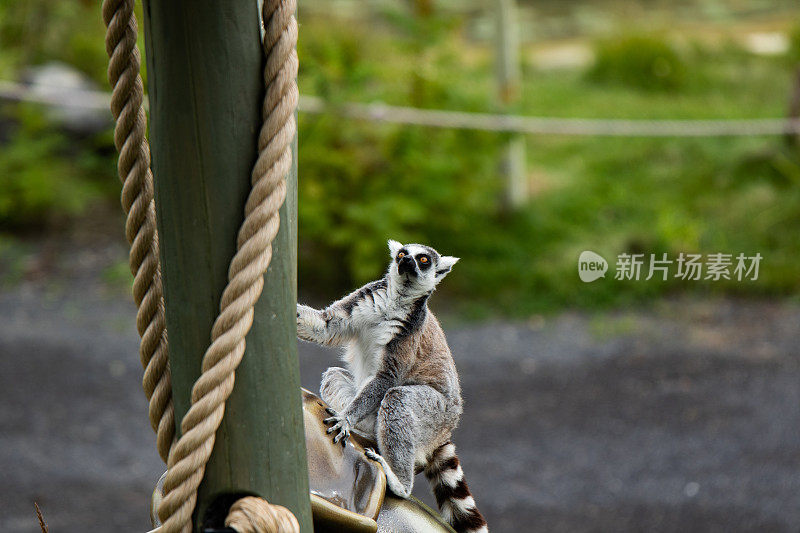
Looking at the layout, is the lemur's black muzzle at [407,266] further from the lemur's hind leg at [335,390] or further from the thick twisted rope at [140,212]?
the thick twisted rope at [140,212]

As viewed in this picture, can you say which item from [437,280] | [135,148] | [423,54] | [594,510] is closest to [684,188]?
[423,54]

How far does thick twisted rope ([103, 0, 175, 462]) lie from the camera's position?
3.52 feet

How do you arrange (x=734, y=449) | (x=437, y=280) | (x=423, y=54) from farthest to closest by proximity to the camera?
(x=423, y=54) → (x=734, y=449) → (x=437, y=280)

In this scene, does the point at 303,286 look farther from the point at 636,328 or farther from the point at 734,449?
the point at 734,449

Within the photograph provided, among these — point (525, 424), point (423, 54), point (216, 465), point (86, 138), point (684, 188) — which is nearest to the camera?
point (216, 465)

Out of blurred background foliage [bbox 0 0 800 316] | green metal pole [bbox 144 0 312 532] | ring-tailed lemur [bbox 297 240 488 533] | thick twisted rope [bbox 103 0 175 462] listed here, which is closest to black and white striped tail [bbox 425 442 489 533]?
ring-tailed lemur [bbox 297 240 488 533]

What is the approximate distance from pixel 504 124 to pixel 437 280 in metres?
4.94

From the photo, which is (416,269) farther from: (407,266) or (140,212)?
(140,212)

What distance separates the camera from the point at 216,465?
1063 millimetres

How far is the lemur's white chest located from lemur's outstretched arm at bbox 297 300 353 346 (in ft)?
0.08

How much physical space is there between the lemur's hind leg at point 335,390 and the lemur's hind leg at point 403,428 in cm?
10

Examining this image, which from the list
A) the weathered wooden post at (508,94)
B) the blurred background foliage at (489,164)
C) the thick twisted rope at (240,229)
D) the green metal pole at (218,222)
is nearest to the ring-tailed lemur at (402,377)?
the green metal pole at (218,222)

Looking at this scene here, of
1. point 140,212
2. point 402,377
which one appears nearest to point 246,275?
point 140,212

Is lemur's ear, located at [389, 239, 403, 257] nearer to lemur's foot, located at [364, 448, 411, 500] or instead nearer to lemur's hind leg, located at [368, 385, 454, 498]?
lemur's hind leg, located at [368, 385, 454, 498]
